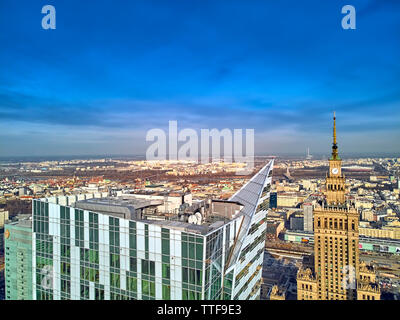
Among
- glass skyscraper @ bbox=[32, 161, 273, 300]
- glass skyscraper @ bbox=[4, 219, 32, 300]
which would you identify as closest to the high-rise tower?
glass skyscraper @ bbox=[32, 161, 273, 300]

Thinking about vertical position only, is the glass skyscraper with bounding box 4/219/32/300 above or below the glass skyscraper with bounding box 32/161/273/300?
below

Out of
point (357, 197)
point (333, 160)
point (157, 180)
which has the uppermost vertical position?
point (333, 160)

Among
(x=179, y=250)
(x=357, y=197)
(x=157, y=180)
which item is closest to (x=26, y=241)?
(x=179, y=250)

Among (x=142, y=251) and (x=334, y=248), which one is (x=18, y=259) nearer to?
(x=142, y=251)

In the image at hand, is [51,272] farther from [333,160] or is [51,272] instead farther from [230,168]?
[230,168]

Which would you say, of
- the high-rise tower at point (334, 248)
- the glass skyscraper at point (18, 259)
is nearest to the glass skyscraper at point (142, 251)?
the glass skyscraper at point (18, 259)

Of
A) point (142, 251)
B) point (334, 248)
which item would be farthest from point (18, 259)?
point (334, 248)

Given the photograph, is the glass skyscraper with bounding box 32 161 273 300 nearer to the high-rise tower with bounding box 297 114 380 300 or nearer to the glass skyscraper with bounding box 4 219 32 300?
the glass skyscraper with bounding box 4 219 32 300
